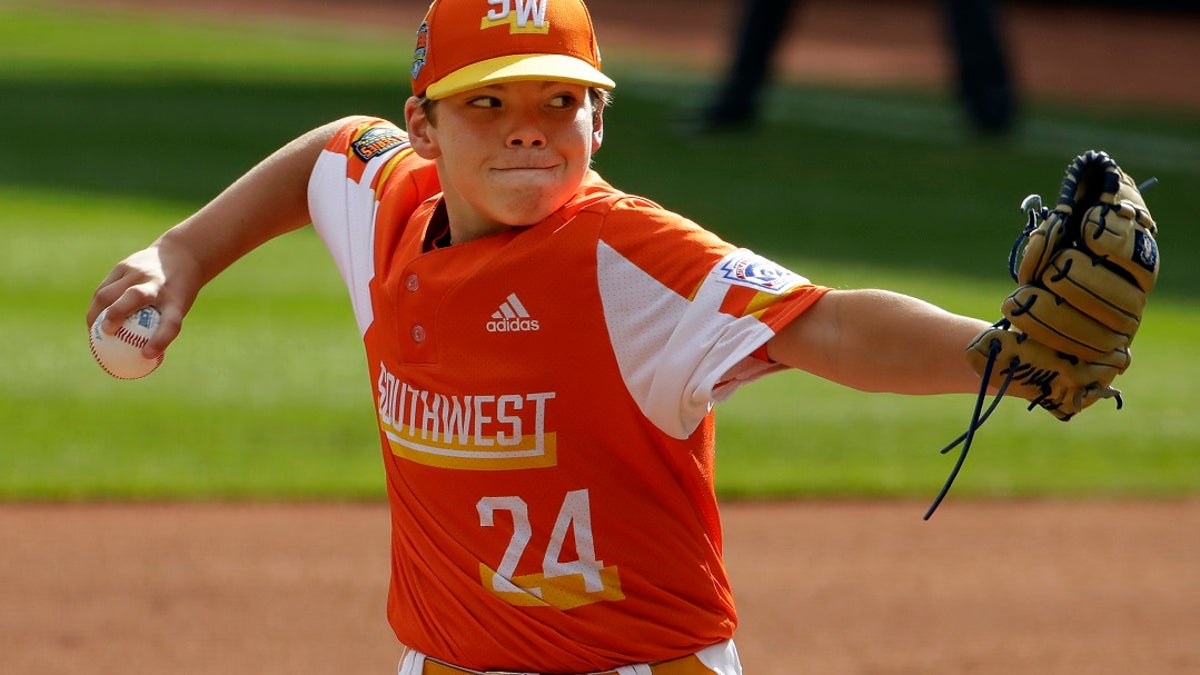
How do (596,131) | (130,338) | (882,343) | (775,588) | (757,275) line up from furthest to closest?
(775,588)
(130,338)
(596,131)
(757,275)
(882,343)

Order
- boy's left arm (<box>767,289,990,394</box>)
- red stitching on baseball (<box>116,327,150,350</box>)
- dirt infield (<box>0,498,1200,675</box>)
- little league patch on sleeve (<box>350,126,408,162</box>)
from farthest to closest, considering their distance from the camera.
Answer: dirt infield (<box>0,498,1200,675</box>)
little league patch on sleeve (<box>350,126,408,162</box>)
red stitching on baseball (<box>116,327,150,350</box>)
boy's left arm (<box>767,289,990,394</box>)

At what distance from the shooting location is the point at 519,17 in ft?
8.27

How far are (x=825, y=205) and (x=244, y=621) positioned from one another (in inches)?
337

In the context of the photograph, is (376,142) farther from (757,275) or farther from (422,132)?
(757,275)

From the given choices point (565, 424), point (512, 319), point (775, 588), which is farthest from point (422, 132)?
point (775, 588)

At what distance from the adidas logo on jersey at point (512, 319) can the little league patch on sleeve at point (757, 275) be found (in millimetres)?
300

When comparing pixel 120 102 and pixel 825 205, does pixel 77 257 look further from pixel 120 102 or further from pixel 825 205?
pixel 120 102

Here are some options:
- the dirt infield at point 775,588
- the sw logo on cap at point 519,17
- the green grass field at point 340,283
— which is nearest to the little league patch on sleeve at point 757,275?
the sw logo on cap at point 519,17

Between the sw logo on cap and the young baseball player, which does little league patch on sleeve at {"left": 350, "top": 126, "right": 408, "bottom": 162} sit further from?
the sw logo on cap

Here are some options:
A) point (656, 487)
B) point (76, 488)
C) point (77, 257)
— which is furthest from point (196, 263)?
point (77, 257)

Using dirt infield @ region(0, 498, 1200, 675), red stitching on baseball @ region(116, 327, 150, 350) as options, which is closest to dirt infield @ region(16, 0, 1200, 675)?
dirt infield @ region(0, 498, 1200, 675)

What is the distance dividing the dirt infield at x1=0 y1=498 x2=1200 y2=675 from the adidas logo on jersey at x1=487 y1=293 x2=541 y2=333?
2.99 meters

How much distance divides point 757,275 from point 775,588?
3947mm

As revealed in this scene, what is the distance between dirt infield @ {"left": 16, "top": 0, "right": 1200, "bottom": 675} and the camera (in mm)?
5457
